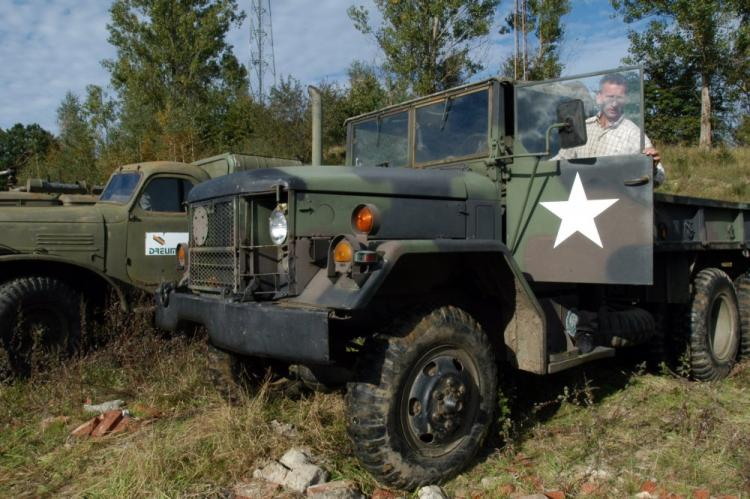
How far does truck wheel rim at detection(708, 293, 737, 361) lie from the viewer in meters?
5.59

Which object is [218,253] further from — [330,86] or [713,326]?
[330,86]

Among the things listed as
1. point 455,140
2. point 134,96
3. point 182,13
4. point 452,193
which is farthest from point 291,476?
point 182,13

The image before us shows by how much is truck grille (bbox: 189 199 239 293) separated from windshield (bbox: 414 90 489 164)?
165 cm

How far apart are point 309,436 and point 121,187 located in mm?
4039

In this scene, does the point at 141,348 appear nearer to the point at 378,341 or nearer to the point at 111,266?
the point at 111,266

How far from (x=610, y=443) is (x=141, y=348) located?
153 inches

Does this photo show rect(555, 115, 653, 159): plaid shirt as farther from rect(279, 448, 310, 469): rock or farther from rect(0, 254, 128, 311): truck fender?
rect(0, 254, 128, 311): truck fender

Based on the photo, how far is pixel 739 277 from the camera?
20.6 ft

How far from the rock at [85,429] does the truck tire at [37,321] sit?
1.27m

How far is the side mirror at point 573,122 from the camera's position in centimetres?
→ 356

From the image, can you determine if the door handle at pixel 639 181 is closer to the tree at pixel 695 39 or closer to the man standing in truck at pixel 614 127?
the man standing in truck at pixel 614 127

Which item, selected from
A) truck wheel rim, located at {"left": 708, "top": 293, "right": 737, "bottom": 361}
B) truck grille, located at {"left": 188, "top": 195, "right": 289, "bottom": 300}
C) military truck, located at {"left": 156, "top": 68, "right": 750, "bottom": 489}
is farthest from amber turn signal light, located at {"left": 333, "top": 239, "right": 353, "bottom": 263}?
truck wheel rim, located at {"left": 708, "top": 293, "right": 737, "bottom": 361}

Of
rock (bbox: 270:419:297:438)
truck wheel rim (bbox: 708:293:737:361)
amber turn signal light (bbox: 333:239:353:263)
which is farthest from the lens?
truck wheel rim (bbox: 708:293:737:361)

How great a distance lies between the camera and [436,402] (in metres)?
3.20
